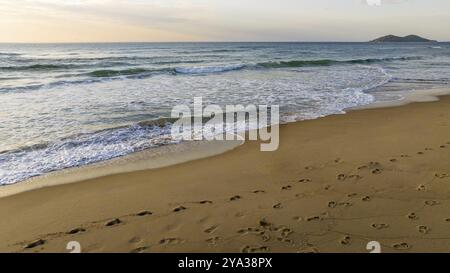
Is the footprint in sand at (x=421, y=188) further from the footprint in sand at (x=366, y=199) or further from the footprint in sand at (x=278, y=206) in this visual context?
the footprint in sand at (x=278, y=206)

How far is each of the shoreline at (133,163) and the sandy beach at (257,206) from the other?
8.4 inches

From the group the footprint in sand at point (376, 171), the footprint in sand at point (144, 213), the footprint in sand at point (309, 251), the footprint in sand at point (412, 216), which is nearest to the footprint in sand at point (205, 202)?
the footprint in sand at point (144, 213)

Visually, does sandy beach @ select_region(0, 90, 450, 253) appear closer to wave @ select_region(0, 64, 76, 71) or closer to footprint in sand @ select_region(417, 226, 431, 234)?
footprint in sand @ select_region(417, 226, 431, 234)

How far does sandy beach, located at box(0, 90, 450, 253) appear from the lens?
3896 millimetres

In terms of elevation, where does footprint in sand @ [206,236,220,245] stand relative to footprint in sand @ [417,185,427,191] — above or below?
below

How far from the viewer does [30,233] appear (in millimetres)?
4242

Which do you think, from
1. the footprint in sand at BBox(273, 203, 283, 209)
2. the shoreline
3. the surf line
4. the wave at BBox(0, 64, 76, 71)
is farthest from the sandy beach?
the wave at BBox(0, 64, 76, 71)

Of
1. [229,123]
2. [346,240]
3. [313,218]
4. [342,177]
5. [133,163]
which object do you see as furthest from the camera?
Answer: [229,123]

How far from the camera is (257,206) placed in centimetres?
471

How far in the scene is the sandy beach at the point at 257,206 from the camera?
3896 mm

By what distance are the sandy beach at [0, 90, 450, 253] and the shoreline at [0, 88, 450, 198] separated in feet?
0.70

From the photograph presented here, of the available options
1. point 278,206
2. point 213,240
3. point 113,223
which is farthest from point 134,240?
point 278,206

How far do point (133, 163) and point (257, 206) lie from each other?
2804mm

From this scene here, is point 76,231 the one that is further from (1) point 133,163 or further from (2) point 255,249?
(1) point 133,163
